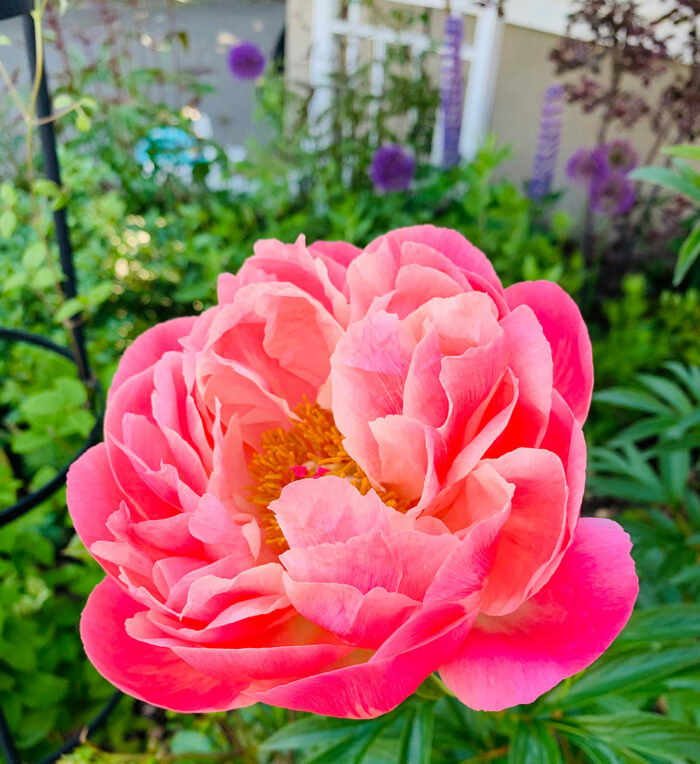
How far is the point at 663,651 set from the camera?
0.59 m

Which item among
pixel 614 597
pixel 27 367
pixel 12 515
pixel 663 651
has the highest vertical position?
pixel 614 597

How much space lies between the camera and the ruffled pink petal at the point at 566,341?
386mm

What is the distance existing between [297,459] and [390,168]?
1.76m

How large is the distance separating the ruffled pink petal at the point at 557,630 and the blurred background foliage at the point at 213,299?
9 cm

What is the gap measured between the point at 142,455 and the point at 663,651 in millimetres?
467

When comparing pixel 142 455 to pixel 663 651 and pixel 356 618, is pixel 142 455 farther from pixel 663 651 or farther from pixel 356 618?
pixel 663 651

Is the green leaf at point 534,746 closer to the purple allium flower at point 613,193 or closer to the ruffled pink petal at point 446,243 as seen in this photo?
the ruffled pink petal at point 446,243

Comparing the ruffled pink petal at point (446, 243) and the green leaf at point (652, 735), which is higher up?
the ruffled pink petal at point (446, 243)

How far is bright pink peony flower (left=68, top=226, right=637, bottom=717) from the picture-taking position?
1.06ft

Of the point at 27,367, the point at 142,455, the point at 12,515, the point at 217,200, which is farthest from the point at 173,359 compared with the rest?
the point at 217,200

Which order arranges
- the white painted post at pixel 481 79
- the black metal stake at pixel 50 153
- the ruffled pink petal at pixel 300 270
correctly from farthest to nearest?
the white painted post at pixel 481 79
the black metal stake at pixel 50 153
the ruffled pink petal at pixel 300 270

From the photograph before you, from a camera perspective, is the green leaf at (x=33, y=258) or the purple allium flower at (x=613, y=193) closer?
the green leaf at (x=33, y=258)

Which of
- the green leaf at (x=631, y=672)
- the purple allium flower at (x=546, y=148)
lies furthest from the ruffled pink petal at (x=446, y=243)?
the purple allium flower at (x=546, y=148)

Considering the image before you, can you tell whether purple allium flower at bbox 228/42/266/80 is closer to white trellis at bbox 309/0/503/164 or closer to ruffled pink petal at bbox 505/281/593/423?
white trellis at bbox 309/0/503/164
